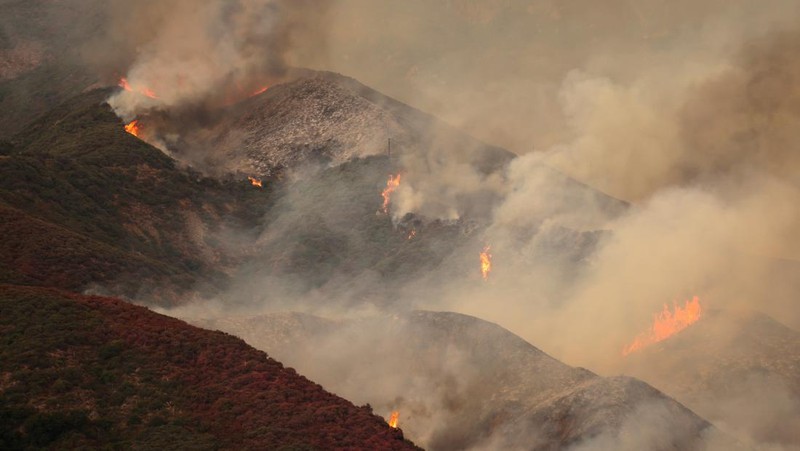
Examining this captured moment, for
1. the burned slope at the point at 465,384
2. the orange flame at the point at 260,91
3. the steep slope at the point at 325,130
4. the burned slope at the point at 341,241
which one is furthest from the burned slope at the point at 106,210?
the orange flame at the point at 260,91

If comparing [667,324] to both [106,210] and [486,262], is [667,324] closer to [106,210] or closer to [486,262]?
[486,262]

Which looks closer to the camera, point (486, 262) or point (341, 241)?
point (486, 262)

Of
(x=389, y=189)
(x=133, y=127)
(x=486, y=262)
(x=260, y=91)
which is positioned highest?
(x=260, y=91)

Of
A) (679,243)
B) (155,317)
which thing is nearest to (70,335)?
(155,317)

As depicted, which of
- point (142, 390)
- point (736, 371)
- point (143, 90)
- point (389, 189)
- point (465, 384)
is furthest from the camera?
point (143, 90)

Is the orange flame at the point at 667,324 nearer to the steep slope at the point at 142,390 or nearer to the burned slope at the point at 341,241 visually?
the burned slope at the point at 341,241

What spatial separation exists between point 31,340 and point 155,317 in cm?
934

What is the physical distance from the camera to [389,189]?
112 meters

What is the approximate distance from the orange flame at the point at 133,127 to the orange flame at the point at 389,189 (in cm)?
3582

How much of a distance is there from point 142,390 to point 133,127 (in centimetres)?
8023

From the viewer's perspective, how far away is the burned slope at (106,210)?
66.7 meters

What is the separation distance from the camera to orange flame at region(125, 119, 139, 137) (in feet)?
377

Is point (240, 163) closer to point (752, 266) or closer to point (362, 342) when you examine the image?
point (362, 342)

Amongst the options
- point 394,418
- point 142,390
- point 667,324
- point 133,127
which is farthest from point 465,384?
point 133,127
